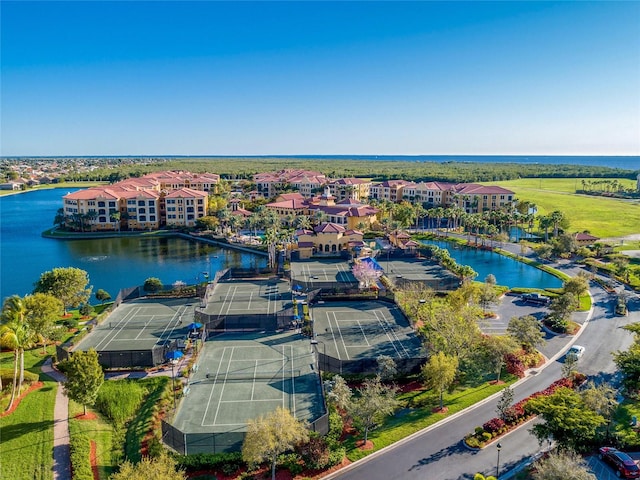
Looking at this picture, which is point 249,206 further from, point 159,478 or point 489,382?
point 159,478

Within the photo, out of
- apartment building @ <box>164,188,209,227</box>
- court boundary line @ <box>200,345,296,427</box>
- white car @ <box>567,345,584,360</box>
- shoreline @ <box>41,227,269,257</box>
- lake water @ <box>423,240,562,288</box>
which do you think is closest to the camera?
court boundary line @ <box>200,345,296,427</box>

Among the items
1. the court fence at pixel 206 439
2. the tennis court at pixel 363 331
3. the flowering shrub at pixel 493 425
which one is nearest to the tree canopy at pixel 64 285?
the tennis court at pixel 363 331

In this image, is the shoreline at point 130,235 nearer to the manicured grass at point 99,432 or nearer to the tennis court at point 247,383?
the tennis court at point 247,383

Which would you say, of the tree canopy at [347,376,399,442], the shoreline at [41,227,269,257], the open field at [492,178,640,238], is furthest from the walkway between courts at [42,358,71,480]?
the open field at [492,178,640,238]

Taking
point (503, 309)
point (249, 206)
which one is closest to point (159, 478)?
point (503, 309)

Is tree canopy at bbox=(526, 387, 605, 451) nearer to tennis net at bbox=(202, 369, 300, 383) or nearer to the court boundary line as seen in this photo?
the court boundary line

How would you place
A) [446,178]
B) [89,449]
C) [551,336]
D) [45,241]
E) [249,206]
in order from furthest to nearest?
[446,178] < [249,206] < [45,241] < [551,336] < [89,449]
